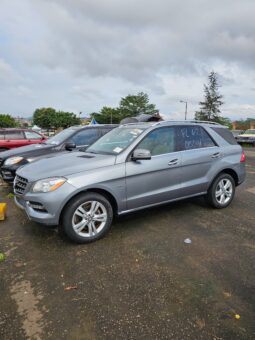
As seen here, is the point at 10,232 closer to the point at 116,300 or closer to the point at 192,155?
the point at 116,300

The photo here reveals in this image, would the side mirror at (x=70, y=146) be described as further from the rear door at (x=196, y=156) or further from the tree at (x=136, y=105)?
the tree at (x=136, y=105)

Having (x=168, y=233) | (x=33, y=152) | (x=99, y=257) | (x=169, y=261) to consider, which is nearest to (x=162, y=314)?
(x=169, y=261)

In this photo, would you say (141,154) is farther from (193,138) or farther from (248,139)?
(248,139)

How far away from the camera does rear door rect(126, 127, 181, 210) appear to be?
12.3 ft

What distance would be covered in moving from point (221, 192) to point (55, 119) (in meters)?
73.3

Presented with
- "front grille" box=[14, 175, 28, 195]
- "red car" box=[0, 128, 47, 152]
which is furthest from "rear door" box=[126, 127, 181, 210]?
"red car" box=[0, 128, 47, 152]

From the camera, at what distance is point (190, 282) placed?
2.65 m

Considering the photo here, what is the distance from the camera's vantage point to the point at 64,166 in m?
3.56

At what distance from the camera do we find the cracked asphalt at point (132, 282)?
6.81 feet

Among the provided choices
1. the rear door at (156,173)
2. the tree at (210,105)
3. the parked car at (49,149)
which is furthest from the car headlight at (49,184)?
the tree at (210,105)

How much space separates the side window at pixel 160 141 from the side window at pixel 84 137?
3096 millimetres

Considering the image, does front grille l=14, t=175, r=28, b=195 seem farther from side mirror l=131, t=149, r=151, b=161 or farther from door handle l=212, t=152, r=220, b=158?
door handle l=212, t=152, r=220, b=158

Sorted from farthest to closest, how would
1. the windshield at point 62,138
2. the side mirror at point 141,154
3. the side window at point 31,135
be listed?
the side window at point 31,135
the windshield at point 62,138
the side mirror at point 141,154

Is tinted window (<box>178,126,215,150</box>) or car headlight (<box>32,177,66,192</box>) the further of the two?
tinted window (<box>178,126,215,150</box>)
